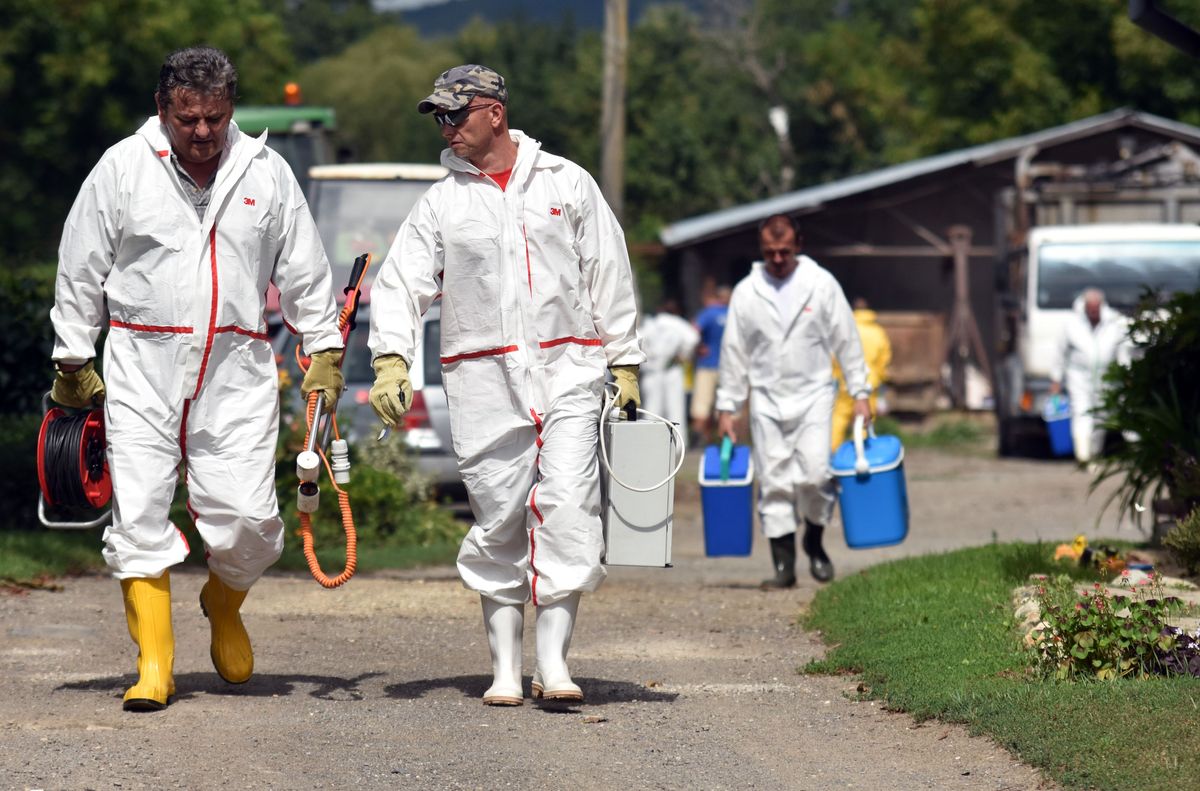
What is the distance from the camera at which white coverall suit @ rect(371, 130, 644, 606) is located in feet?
20.8

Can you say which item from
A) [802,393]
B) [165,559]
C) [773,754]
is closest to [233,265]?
[165,559]

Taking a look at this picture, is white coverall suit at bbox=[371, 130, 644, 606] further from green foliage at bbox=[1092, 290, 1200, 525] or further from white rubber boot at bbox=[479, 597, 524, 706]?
green foliage at bbox=[1092, 290, 1200, 525]

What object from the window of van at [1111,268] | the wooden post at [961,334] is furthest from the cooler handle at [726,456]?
the wooden post at [961,334]

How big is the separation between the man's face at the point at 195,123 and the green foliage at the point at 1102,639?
3.11m

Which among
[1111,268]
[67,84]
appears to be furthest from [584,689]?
[67,84]

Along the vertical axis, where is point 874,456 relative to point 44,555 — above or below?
above

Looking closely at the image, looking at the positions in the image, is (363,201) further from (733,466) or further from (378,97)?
(378,97)

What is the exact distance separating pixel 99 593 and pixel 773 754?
4353 millimetres

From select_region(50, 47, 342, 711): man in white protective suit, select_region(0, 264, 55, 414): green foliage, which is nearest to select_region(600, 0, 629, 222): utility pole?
select_region(0, 264, 55, 414): green foliage

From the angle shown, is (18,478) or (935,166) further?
(935,166)

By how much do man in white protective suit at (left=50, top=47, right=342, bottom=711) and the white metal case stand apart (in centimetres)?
113

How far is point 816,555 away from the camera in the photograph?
34.7 ft

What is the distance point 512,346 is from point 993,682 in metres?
1.88

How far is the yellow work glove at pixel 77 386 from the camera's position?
249 inches
